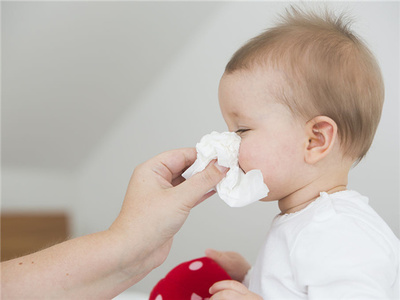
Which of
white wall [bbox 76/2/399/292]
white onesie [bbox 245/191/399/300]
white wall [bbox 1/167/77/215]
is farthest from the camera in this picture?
white wall [bbox 1/167/77/215]

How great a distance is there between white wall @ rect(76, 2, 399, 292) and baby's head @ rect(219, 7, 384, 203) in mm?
→ 495

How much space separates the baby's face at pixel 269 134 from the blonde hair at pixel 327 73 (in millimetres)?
27

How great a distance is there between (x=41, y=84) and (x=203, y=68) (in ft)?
2.85

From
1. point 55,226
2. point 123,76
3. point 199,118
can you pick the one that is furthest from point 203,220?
point 55,226

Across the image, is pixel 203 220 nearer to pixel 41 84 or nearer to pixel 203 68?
pixel 203 68

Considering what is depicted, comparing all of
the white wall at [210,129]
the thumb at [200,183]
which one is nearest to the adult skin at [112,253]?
the thumb at [200,183]

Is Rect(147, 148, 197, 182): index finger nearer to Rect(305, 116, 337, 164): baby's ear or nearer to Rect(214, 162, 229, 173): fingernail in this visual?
Rect(214, 162, 229, 173): fingernail

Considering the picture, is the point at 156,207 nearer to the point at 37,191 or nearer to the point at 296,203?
the point at 296,203

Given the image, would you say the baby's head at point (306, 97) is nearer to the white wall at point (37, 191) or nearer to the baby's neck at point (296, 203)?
the baby's neck at point (296, 203)

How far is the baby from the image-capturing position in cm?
86

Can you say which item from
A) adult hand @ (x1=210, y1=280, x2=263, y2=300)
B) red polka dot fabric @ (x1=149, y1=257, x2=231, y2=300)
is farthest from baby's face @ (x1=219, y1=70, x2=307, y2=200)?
red polka dot fabric @ (x1=149, y1=257, x2=231, y2=300)

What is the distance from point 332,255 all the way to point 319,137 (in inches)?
10.4

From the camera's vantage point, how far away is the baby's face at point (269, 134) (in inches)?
36.8

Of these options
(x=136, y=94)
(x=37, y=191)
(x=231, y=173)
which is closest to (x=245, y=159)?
(x=231, y=173)
